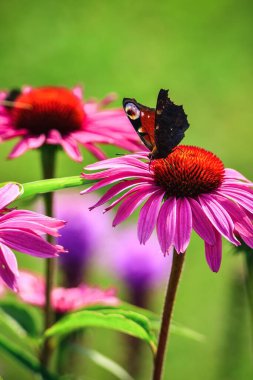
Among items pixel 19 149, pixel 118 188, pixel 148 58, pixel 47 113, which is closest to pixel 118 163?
pixel 118 188

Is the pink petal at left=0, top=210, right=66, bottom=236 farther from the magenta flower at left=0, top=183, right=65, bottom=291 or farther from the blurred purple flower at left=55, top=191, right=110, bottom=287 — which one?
the blurred purple flower at left=55, top=191, right=110, bottom=287

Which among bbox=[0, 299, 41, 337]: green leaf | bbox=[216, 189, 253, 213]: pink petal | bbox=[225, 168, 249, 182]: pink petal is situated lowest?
bbox=[0, 299, 41, 337]: green leaf

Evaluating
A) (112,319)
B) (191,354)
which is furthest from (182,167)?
(191,354)

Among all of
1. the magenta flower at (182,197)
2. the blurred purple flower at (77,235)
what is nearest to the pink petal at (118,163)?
the magenta flower at (182,197)

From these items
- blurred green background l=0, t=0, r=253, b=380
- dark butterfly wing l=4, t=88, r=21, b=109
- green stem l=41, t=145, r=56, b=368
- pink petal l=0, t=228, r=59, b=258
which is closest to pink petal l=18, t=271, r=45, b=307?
green stem l=41, t=145, r=56, b=368

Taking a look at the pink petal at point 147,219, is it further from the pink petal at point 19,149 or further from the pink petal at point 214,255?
the pink petal at point 19,149

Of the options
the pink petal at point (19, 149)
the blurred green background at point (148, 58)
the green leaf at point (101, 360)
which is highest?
the blurred green background at point (148, 58)
